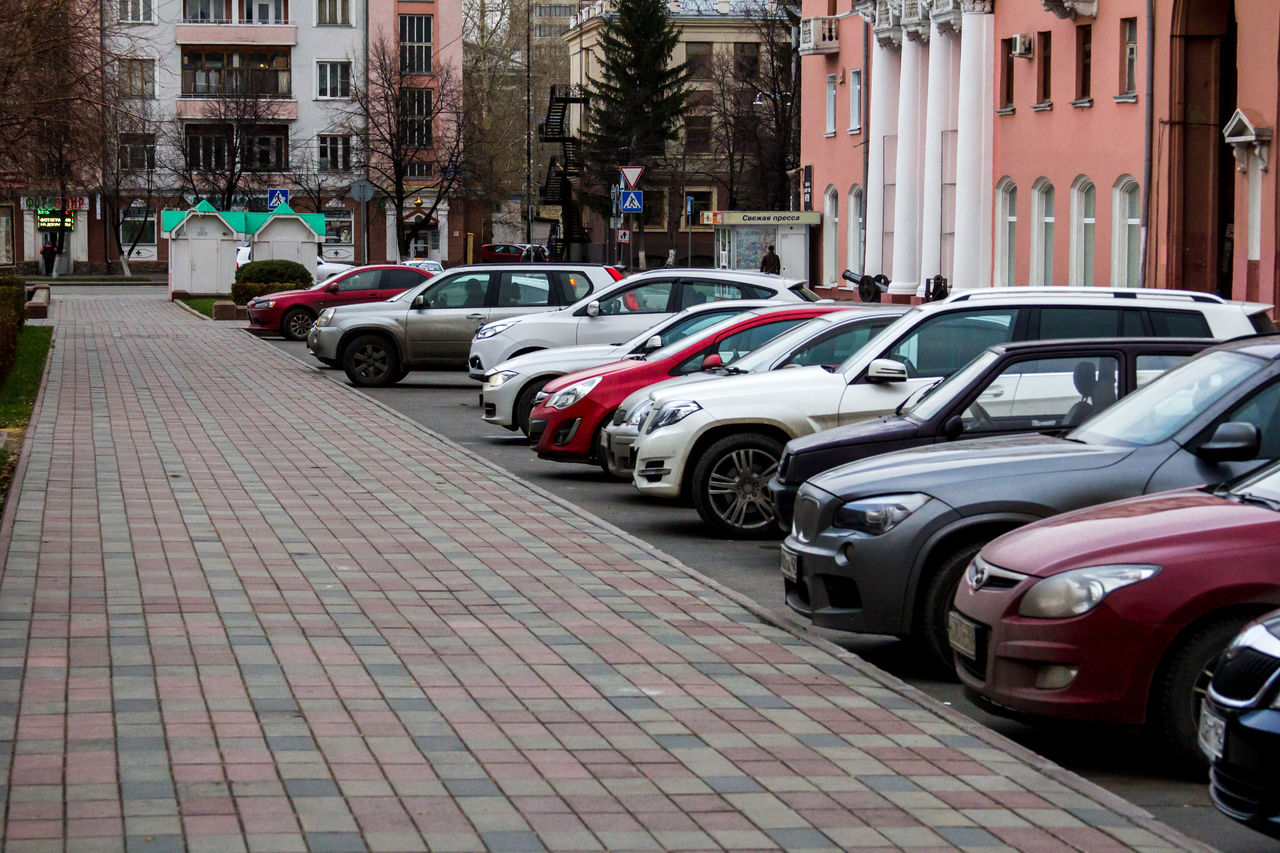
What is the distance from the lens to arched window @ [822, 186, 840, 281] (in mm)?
48312

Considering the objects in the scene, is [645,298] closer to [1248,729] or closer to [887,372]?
[887,372]

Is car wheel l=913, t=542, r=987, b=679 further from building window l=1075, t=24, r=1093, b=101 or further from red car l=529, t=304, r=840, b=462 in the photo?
building window l=1075, t=24, r=1093, b=101

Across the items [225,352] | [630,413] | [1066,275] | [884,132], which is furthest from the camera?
[884,132]

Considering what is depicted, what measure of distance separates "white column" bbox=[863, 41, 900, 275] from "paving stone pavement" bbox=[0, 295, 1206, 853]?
→ 3269 centimetres

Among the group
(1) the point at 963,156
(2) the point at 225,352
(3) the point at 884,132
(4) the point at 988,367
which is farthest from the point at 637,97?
(4) the point at 988,367

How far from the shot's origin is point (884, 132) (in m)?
43.8

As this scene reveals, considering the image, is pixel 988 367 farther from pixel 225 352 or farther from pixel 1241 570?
pixel 225 352

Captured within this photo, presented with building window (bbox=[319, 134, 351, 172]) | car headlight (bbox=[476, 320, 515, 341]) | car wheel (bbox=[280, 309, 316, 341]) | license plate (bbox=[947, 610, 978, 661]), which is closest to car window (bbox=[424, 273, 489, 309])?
car headlight (bbox=[476, 320, 515, 341])

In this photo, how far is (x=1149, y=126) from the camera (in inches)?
1148

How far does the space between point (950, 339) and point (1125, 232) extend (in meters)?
20.7

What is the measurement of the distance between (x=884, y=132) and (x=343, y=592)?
36601 millimetres

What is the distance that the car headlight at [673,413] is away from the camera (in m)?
12.0

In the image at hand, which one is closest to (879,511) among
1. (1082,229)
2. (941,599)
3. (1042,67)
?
(941,599)

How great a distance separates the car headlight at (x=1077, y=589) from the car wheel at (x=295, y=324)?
94.4 feet
